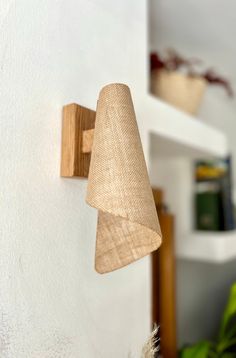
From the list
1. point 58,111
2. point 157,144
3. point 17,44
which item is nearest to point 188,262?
point 157,144

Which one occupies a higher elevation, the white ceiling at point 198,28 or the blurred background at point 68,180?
the white ceiling at point 198,28

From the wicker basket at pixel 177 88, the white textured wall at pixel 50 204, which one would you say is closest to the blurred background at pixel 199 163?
the wicker basket at pixel 177 88

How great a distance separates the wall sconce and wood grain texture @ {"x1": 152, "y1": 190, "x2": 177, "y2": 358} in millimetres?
598

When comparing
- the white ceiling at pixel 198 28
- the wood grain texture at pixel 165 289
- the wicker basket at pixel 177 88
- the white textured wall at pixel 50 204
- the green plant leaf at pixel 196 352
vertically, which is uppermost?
the white ceiling at pixel 198 28

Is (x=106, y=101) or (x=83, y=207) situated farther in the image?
(x=83, y=207)

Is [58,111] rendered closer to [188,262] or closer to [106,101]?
[106,101]

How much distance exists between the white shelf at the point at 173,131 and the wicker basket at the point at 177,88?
0.06 metres

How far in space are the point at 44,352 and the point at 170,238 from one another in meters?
0.66

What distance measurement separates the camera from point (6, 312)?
495 millimetres

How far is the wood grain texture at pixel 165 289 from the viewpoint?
Answer: 106 cm

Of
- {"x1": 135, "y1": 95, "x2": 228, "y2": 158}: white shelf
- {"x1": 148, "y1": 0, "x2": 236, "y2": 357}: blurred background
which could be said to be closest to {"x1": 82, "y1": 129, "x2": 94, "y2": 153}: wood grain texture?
{"x1": 135, "y1": 95, "x2": 228, "y2": 158}: white shelf

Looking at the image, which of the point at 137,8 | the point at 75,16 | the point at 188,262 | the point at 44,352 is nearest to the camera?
the point at 44,352

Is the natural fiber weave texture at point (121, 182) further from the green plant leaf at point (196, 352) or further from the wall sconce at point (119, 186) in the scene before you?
the green plant leaf at point (196, 352)

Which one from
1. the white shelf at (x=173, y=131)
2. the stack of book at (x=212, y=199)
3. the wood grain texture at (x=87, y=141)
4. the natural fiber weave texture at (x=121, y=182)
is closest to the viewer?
the natural fiber weave texture at (x=121, y=182)
